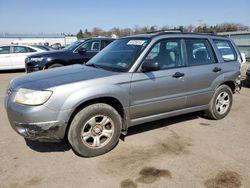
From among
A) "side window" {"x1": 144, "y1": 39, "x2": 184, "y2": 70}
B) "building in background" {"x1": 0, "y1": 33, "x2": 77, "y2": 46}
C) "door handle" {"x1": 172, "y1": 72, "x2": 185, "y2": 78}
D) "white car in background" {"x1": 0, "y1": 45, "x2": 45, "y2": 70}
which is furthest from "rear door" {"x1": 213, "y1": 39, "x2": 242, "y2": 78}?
"building in background" {"x1": 0, "y1": 33, "x2": 77, "y2": 46}

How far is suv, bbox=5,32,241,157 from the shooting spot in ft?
11.8

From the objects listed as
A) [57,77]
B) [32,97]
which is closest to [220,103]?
[57,77]

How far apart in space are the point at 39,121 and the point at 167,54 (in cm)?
242

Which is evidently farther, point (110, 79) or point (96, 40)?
point (96, 40)

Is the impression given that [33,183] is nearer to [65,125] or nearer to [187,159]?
[65,125]

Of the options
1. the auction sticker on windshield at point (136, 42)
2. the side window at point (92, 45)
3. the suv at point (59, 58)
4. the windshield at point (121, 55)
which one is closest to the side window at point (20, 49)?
the suv at point (59, 58)

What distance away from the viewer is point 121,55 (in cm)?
458

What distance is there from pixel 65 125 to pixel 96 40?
280 inches

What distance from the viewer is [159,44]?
4.55 meters

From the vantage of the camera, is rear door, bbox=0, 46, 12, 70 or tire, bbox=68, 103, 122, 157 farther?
rear door, bbox=0, 46, 12, 70

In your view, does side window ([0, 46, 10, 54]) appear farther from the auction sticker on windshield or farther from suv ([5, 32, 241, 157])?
the auction sticker on windshield

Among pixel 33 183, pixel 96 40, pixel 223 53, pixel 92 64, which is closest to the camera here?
pixel 33 183

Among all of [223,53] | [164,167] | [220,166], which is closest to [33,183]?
[164,167]

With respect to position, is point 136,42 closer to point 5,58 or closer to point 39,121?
point 39,121
